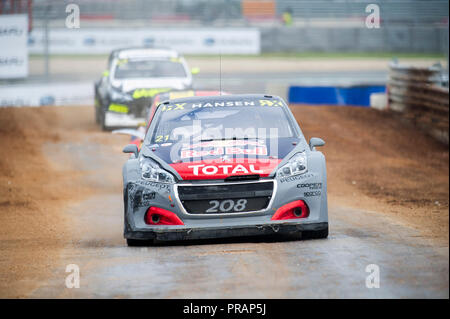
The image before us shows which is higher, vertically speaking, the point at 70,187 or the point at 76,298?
the point at 76,298

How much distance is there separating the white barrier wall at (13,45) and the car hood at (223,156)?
1898cm

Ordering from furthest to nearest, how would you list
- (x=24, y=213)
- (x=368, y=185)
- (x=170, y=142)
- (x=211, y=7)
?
(x=211, y=7), (x=368, y=185), (x=24, y=213), (x=170, y=142)

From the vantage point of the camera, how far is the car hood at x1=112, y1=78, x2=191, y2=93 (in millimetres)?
18891

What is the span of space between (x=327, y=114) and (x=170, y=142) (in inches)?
502

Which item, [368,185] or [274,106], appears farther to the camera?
[368,185]

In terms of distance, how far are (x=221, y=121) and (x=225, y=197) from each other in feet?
4.43

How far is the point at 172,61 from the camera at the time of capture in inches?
784

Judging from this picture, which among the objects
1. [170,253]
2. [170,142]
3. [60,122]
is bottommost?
[60,122]

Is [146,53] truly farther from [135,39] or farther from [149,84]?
[135,39]

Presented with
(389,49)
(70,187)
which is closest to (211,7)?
(389,49)

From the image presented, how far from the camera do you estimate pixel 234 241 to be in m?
7.66

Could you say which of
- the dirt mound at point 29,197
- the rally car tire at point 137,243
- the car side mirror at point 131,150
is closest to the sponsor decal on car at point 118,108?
the dirt mound at point 29,197

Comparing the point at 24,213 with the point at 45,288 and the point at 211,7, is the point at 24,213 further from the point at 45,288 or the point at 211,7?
the point at 211,7

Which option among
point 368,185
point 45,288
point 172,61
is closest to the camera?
point 45,288
